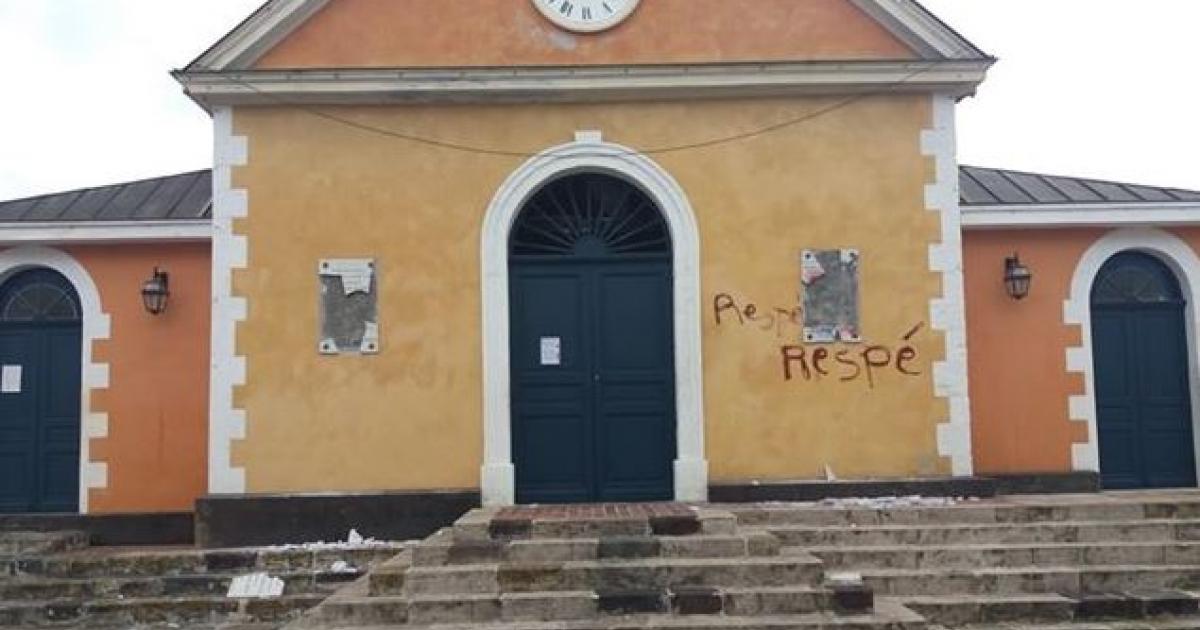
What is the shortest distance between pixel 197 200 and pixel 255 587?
4.77m

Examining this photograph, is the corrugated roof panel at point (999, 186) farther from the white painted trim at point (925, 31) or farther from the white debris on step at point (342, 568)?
the white debris on step at point (342, 568)

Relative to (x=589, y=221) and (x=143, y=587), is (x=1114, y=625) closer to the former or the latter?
(x=589, y=221)

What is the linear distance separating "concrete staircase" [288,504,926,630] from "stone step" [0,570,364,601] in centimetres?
106

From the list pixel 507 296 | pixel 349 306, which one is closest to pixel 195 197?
pixel 349 306

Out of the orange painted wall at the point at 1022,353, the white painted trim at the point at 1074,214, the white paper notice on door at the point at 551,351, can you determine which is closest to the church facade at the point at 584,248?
the white paper notice on door at the point at 551,351

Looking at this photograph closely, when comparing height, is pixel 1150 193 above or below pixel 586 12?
below

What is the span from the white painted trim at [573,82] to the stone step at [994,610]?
4647mm

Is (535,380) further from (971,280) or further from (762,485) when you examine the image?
(971,280)

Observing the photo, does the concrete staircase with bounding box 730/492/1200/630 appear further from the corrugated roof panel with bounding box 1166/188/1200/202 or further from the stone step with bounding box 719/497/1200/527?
the corrugated roof panel with bounding box 1166/188/1200/202

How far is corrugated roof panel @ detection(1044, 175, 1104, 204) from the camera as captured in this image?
11164mm

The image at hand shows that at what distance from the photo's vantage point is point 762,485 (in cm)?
954

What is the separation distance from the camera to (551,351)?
32.4 feet

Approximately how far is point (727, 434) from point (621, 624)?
3166mm

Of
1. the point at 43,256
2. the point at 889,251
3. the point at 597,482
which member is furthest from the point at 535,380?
the point at 43,256
